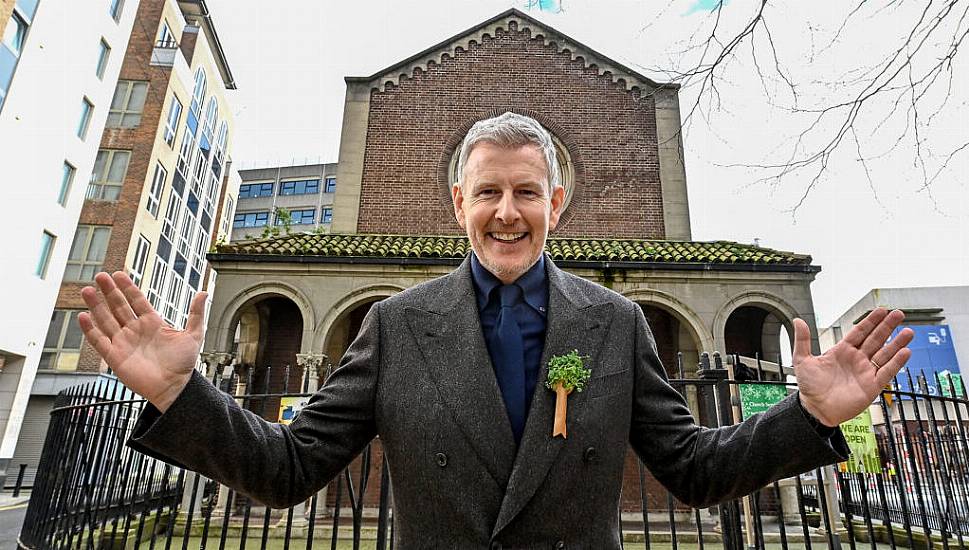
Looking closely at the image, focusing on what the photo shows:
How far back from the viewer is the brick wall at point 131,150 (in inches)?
993

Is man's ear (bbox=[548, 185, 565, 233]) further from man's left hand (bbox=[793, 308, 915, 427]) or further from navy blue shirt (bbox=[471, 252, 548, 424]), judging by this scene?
man's left hand (bbox=[793, 308, 915, 427])

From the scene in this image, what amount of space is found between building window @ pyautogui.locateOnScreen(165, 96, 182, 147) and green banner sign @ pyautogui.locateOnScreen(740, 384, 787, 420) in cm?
3187

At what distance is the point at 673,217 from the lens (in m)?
14.7

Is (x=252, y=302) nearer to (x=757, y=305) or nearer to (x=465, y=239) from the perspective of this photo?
(x=465, y=239)

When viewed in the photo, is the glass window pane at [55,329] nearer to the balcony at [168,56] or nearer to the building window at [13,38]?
the building window at [13,38]

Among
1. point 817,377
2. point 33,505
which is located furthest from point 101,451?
point 817,377

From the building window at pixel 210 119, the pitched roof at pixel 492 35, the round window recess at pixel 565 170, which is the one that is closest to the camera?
the round window recess at pixel 565 170

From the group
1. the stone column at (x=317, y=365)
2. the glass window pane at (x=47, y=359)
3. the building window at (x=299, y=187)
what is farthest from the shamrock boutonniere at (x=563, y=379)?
the building window at (x=299, y=187)

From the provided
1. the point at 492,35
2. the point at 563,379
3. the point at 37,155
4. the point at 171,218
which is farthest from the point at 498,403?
the point at 171,218

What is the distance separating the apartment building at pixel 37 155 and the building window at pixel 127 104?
624cm

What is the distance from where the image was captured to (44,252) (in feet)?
66.2

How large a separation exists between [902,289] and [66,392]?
44.1m

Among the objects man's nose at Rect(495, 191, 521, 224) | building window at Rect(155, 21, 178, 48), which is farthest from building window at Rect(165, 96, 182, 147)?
man's nose at Rect(495, 191, 521, 224)

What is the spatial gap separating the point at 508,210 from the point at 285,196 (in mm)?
70051
